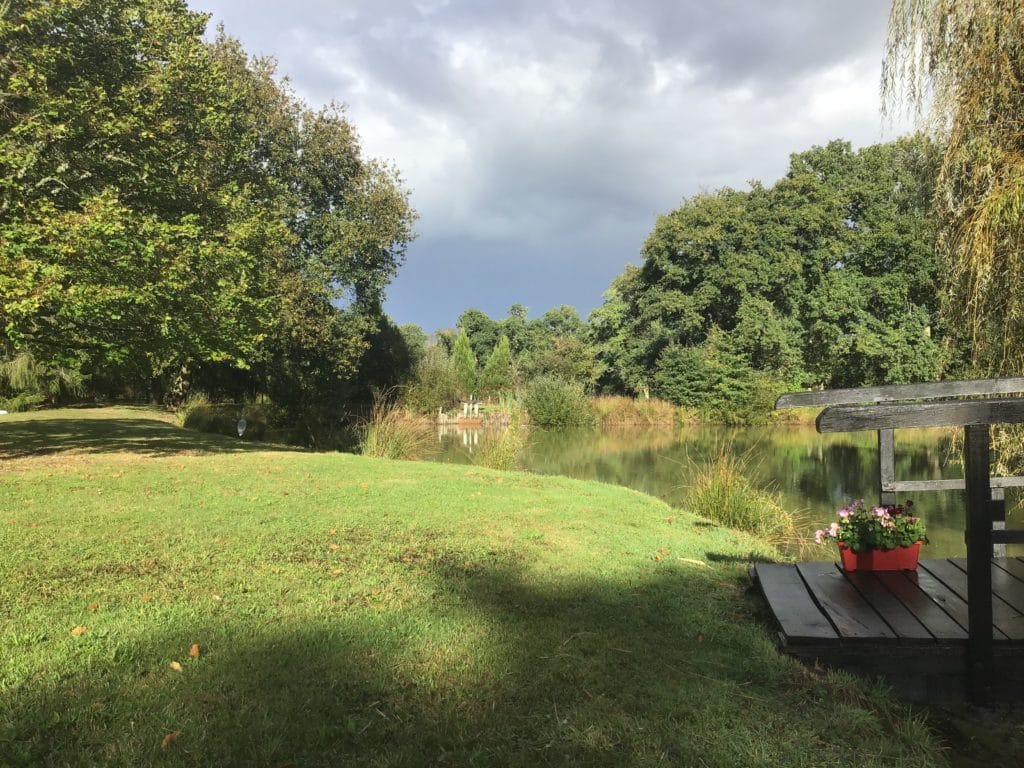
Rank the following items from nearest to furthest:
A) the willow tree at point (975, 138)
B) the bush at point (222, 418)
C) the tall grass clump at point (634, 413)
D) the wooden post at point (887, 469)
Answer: the wooden post at point (887, 469) → the willow tree at point (975, 138) → the bush at point (222, 418) → the tall grass clump at point (634, 413)

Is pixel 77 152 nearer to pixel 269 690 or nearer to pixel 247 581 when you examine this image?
pixel 247 581

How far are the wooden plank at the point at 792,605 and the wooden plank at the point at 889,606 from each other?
28cm

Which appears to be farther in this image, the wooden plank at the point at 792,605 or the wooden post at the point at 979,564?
the wooden plank at the point at 792,605

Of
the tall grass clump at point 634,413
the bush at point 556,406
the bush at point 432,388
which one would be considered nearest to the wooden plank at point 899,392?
the bush at point 432,388

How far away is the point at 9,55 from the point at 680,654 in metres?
10.6

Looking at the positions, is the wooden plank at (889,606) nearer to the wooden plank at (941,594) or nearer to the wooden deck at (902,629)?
the wooden deck at (902,629)

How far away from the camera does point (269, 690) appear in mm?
2330

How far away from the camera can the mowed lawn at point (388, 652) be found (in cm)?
209

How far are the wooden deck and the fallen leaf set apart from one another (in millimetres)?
2507

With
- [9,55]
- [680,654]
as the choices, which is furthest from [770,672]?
[9,55]

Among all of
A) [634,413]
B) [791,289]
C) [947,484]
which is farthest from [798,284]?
[947,484]

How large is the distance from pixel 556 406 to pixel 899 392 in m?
23.7

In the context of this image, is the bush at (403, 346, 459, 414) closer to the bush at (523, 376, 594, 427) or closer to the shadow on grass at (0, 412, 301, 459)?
the bush at (523, 376, 594, 427)

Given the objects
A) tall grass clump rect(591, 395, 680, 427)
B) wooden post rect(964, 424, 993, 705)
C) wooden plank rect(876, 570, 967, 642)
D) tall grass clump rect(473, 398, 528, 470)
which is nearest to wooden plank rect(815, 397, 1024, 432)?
wooden post rect(964, 424, 993, 705)
